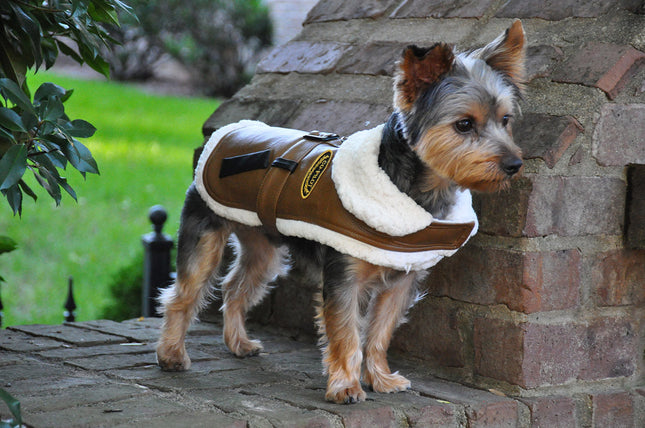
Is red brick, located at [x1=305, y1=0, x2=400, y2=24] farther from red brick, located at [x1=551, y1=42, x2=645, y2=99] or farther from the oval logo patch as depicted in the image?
the oval logo patch

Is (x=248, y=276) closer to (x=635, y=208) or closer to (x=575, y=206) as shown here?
(x=575, y=206)

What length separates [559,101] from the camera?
405 centimetres

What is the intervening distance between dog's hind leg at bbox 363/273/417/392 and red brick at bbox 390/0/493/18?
5.03 feet

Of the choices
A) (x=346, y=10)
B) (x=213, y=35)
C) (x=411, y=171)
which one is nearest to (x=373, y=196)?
(x=411, y=171)

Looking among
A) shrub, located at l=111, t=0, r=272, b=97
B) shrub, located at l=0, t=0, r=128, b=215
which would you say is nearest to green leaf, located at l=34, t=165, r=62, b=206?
shrub, located at l=0, t=0, r=128, b=215

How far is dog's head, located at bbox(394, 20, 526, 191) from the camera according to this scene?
359 centimetres

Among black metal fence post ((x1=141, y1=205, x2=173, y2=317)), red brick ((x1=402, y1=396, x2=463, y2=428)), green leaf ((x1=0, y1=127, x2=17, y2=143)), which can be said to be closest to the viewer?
green leaf ((x1=0, y1=127, x2=17, y2=143))

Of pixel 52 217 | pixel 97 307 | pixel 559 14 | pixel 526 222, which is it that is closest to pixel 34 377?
pixel 526 222

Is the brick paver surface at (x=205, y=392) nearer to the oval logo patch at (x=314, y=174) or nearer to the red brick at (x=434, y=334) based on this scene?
the red brick at (x=434, y=334)

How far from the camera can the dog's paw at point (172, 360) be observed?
4.33 metres

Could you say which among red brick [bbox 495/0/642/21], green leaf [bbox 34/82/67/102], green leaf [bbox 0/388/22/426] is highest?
red brick [bbox 495/0/642/21]

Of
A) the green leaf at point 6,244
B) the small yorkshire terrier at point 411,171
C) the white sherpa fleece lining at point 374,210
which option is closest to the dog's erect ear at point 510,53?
the small yorkshire terrier at point 411,171

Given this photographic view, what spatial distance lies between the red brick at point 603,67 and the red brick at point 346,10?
56.6 inches

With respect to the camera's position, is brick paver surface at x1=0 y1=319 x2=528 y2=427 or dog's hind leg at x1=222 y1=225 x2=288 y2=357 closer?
brick paver surface at x1=0 y1=319 x2=528 y2=427
